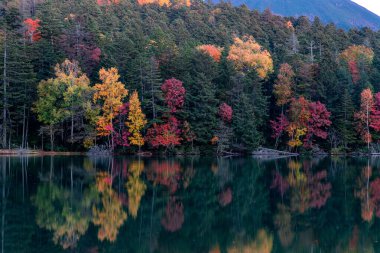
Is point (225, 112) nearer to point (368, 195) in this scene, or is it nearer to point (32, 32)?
point (32, 32)

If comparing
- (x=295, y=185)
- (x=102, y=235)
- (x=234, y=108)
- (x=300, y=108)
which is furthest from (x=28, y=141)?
(x=102, y=235)

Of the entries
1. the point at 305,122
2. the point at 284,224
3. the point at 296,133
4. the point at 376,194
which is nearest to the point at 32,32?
the point at 296,133

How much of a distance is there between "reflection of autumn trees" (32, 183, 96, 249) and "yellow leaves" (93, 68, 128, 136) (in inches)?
1129

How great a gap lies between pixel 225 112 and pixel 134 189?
32701 mm

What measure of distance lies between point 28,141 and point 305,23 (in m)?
67.6

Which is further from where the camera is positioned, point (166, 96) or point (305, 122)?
point (305, 122)

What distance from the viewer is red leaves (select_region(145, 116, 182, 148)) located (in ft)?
185

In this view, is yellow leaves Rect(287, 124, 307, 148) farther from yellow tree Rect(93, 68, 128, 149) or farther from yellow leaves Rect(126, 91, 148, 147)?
yellow tree Rect(93, 68, 128, 149)

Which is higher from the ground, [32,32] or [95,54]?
[32,32]

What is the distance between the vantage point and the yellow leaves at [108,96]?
56125 mm

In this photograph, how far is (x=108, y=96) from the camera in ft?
185

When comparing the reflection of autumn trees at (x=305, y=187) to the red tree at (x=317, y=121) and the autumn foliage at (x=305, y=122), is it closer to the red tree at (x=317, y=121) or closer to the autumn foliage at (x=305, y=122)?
the autumn foliage at (x=305, y=122)

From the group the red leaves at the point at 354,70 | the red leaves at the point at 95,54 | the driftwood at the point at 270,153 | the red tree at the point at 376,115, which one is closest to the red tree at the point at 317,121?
the driftwood at the point at 270,153

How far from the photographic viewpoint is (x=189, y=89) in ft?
196
